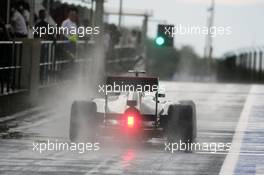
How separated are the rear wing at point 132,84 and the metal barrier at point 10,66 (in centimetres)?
685

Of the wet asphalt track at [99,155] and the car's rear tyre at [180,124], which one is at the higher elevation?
the car's rear tyre at [180,124]

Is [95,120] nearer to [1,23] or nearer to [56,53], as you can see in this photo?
[1,23]

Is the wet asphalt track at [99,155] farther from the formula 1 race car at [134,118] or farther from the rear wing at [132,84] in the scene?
the rear wing at [132,84]

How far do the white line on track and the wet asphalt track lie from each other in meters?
0.11

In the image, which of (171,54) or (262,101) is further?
(171,54)

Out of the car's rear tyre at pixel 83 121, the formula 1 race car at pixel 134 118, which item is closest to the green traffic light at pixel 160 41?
the formula 1 race car at pixel 134 118

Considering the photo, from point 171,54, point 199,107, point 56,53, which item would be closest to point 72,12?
point 56,53

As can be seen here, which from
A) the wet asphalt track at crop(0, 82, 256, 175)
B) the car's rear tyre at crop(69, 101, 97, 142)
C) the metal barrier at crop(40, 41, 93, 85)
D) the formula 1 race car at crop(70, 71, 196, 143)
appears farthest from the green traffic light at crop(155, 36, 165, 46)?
the car's rear tyre at crop(69, 101, 97, 142)

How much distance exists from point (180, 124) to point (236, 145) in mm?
1467

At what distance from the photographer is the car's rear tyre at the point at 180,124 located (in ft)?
60.0

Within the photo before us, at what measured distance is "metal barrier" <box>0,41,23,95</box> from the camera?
1034 inches

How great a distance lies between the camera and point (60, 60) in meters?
32.9

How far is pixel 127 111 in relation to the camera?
1822 centimetres

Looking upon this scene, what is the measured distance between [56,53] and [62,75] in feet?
2.84
